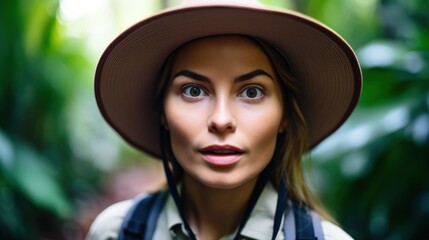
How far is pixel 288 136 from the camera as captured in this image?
1.51m

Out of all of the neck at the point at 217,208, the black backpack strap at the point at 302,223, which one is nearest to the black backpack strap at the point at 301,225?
the black backpack strap at the point at 302,223

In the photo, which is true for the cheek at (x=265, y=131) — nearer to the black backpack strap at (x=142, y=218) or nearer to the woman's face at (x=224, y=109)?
the woman's face at (x=224, y=109)

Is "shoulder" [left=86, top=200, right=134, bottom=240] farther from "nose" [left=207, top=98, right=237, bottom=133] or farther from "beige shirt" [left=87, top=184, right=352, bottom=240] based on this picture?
"nose" [left=207, top=98, right=237, bottom=133]

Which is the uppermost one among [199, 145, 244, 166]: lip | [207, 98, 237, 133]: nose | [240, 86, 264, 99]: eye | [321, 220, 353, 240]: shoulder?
[240, 86, 264, 99]: eye

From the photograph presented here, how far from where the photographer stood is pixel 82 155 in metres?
4.06

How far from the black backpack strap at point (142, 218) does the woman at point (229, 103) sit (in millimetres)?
21

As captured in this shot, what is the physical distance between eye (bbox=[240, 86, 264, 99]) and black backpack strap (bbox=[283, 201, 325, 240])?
1.06ft

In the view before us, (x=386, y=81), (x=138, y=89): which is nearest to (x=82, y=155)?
(x=386, y=81)

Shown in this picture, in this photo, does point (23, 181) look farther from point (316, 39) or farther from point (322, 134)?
point (316, 39)

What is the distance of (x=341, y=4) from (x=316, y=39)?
2463mm

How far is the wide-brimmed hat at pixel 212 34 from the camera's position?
1272 mm

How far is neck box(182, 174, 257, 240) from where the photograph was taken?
1.50 meters

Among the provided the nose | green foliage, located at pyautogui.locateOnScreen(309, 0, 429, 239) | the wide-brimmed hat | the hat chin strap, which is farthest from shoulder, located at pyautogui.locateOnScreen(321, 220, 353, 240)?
green foliage, located at pyautogui.locateOnScreen(309, 0, 429, 239)

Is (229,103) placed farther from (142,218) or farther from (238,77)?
(142,218)
